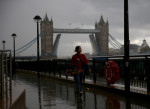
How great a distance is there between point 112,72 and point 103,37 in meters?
115

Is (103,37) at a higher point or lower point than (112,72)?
higher

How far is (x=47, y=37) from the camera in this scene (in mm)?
115938

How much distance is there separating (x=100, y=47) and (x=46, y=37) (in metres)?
25.4

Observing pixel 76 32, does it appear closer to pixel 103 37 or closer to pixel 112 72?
pixel 103 37

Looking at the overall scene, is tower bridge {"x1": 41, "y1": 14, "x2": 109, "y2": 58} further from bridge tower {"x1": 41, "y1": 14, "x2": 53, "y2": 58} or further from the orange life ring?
the orange life ring

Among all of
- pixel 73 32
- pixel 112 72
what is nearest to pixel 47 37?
pixel 73 32

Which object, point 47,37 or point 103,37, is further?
point 103,37

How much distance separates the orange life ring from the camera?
27.6ft

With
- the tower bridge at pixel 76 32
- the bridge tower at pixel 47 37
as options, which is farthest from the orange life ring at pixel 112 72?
the bridge tower at pixel 47 37

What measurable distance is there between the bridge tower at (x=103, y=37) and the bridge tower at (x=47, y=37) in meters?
22.4

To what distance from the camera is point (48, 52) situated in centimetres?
11519

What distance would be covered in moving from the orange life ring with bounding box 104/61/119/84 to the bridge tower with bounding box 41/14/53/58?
344 ft

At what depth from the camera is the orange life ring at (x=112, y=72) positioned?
8.43 m

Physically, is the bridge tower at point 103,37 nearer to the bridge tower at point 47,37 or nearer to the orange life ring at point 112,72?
the bridge tower at point 47,37
